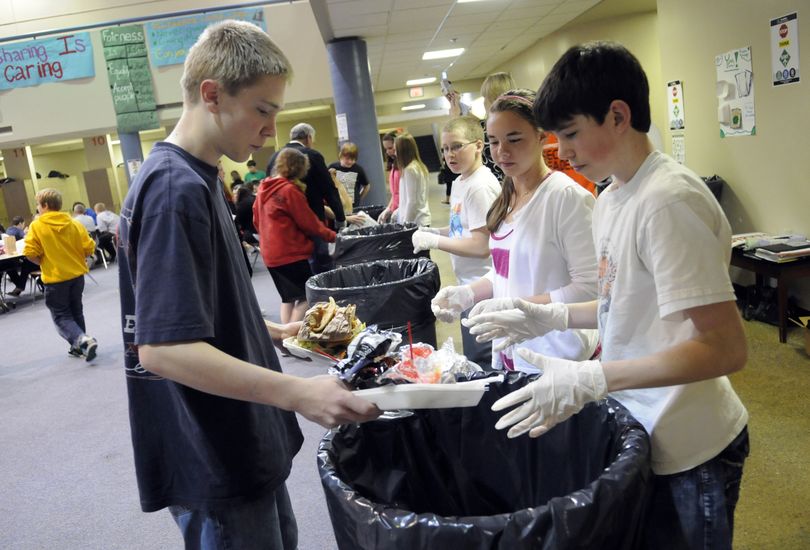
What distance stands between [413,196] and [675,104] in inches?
96.5

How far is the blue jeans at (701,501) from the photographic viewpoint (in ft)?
3.46

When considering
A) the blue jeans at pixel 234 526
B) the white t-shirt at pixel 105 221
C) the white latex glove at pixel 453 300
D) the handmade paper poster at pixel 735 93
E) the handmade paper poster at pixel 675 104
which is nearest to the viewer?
the blue jeans at pixel 234 526

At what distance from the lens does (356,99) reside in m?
7.64

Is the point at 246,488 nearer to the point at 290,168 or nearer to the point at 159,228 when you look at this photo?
the point at 159,228

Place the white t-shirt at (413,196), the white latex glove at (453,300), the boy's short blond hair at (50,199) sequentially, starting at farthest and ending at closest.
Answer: the boy's short blond hair at (50,199) → the white t-shirt at (413,196) → the white latex glove at (453,300)

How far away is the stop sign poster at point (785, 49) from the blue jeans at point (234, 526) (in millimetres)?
4118

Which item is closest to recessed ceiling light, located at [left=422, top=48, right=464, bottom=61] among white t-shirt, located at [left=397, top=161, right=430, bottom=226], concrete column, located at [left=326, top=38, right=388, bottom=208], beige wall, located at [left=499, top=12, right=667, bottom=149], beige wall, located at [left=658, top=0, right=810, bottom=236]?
beige wall, located at [left=499, top=12, right=667, bottom=149]

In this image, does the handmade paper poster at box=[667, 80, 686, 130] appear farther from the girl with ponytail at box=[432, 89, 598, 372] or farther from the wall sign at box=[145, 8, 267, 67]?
the wall sign at box=[145, 8, 267, 67]

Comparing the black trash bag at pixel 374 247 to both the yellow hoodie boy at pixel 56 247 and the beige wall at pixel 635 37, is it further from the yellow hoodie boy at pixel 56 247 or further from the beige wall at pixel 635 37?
the beige wall at pixel 635 37

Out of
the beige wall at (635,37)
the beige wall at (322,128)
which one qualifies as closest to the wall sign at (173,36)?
the beige wall at (635,37)

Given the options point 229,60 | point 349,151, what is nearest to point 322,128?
point 349,151

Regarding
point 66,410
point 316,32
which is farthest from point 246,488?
point 316,32

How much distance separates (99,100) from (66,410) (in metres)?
8.29

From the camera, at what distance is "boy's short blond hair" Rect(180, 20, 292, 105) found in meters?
1.08
